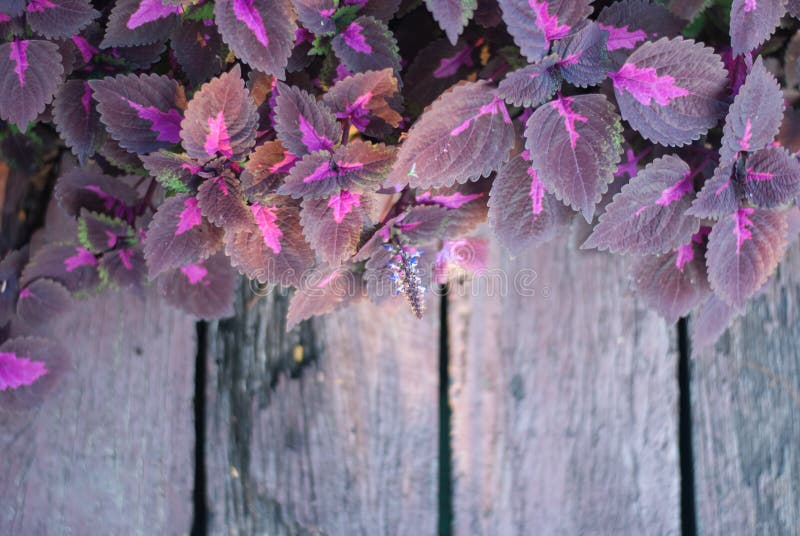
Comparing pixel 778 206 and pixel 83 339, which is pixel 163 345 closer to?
pixel 83 339

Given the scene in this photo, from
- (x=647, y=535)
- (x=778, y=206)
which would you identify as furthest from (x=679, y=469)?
(x=778, y=206)

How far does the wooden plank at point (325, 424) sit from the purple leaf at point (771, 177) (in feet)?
1.47

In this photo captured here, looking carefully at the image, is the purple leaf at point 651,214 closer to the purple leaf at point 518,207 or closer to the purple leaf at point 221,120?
the purple leaf at point 518,207

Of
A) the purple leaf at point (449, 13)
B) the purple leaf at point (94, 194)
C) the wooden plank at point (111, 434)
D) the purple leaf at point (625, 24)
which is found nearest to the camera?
Answer: the purple leaf at point (449, 13)

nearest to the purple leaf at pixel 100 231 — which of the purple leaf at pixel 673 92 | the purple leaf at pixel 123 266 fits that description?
the purple leaf at pixel 123 266

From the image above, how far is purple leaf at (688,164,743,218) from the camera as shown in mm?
708

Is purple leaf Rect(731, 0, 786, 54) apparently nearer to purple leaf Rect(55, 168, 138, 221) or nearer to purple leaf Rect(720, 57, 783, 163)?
purple leaf Rect(720, 57, 783, 163)

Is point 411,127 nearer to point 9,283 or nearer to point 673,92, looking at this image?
point 673,92

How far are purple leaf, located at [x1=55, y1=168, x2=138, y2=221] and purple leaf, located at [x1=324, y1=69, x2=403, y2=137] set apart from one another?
0.30 metres

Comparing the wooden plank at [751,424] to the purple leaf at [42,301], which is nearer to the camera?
the purple leaf at [42,301]

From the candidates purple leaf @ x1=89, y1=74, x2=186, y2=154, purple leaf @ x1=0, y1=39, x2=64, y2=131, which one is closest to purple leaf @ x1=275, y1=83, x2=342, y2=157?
purple leaf @ x1=89, y1=74, x2=186, y2=154

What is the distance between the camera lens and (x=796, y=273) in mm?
1054

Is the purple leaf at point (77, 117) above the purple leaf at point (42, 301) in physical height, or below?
above

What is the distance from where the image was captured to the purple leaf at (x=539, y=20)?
65cm
